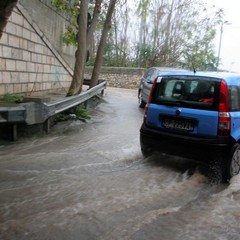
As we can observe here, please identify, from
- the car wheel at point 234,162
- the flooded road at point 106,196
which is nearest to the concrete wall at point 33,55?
the flooded road at point 106,196

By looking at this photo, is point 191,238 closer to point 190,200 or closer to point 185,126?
point 190,200

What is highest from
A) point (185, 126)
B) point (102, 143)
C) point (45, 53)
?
point (45, 53)

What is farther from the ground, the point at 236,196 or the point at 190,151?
the point at 190,151

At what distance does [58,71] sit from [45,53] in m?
1.93

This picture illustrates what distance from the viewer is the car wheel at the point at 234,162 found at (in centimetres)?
576

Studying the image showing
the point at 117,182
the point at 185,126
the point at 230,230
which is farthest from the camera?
the point at 185,126

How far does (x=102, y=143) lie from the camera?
330 inches

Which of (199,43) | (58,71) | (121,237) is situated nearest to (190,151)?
(121,237)

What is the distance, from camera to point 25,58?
11352mm

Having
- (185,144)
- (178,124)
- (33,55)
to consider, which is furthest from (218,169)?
(33,55)

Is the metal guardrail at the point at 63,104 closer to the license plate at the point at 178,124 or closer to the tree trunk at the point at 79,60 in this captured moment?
the tree trunk at the point at 79,60

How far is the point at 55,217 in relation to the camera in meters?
4.23

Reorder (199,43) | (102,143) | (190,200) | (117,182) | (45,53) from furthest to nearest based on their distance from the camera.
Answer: (199,43), (45,53), (102,143), (117,182), (190,200)

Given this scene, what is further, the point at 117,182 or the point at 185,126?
the point at 185,126
